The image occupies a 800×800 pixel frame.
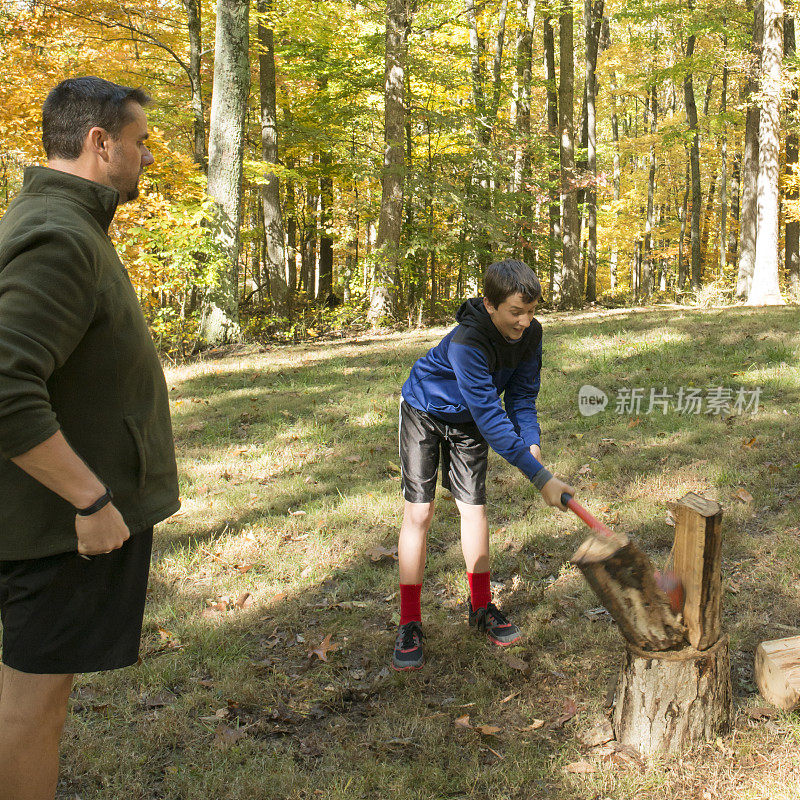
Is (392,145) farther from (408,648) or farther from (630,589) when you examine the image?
(630,589)

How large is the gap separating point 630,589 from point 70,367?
6.70 feet

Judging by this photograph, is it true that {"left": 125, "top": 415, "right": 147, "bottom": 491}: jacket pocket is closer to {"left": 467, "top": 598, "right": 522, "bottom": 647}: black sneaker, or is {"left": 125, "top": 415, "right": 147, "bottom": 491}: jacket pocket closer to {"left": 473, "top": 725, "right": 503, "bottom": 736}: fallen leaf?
{"left": 473, "top": 725, "right": 503, "bottom": 736}: fallen leaf

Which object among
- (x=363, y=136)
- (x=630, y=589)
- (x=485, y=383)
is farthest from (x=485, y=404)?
(x=363, y=136)

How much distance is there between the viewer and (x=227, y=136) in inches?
445

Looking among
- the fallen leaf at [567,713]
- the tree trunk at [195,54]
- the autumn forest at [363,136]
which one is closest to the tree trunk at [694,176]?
the autumn forest at [363,136]

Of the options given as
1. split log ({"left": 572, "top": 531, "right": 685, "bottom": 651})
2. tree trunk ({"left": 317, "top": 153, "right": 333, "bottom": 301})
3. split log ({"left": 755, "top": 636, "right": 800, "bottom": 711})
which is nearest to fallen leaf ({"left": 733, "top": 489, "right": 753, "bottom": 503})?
split log ({"left": 755, "top": 636, "right": 800, "bottom": 711})

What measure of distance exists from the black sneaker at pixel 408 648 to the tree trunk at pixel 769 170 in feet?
39.0

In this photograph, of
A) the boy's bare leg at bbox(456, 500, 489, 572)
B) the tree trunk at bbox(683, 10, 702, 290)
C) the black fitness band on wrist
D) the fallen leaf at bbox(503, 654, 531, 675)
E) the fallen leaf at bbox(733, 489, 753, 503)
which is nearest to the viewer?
the black fitness band on wrist

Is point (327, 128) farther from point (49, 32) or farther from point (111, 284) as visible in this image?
point (111, 284)

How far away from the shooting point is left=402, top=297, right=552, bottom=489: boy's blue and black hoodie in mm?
2973

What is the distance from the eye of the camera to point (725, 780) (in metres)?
2.54

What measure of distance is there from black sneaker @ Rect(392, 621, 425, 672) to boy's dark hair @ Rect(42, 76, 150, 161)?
8.55 ft

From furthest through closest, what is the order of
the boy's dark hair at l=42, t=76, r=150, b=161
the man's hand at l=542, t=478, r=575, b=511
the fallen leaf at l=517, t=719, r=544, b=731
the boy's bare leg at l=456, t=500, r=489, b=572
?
the boy's bare leg at l=456, t=500, r=489, b=572 < the fallen leaf at l=517, t=719, r=544, b=731 < the man's hand at l=542, t=478, r=575, b=511 < the boy's dark hair at l=42, t=76, r=150, b=161

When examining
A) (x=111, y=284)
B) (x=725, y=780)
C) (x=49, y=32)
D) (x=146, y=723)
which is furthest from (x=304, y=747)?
(x=49, y=32)
